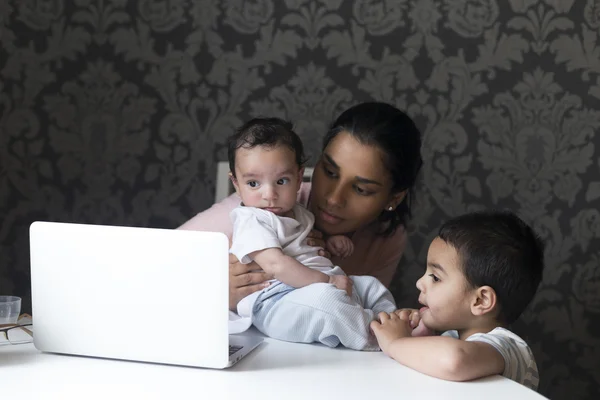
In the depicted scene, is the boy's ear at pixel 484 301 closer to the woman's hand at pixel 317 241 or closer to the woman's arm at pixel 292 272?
the woman's arm at pixel 292 272

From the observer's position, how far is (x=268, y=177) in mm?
1644

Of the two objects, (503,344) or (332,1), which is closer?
(503,344)

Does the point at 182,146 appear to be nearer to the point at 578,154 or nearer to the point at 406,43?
the point at 406,43

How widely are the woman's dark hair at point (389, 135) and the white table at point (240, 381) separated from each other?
0.67 meters

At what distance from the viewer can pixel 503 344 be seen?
1.28m

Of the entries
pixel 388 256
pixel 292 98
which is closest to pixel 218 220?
pixel 388 256

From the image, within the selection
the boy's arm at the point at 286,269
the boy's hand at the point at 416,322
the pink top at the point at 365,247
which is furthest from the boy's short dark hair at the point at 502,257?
the pink top at the point at 365,247

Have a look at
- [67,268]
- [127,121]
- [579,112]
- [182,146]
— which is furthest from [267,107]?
[67,268]

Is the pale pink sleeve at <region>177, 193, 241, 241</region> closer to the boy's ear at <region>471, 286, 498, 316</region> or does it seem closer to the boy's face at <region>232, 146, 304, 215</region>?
the boy's face at <region>232, 146, 304, 215</region>

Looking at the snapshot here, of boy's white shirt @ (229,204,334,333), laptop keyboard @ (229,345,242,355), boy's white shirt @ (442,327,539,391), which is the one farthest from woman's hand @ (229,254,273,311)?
boy's white shirt @ (442,327,539,391)

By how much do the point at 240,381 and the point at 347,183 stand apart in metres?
0.77

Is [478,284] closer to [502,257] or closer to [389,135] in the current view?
[502,257]

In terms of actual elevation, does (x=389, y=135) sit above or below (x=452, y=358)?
above

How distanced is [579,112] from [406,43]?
0.74 m
